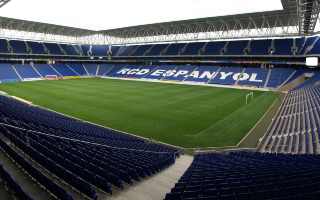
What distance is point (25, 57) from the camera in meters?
66.6

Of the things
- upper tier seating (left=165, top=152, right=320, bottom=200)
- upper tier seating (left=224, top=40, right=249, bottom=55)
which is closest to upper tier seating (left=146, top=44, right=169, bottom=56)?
upper tier seating (left=224, top=40, right=249, bottom=55)

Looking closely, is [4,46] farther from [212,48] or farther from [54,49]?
[212,48]

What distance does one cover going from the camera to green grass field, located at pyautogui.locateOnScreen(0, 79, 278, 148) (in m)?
20.3

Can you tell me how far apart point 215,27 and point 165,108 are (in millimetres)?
33912

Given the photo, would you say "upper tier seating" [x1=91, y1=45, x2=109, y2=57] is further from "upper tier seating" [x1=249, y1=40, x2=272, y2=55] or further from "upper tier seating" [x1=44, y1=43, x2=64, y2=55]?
"upper tier seating" [x1=249, y1=40, x2=272, y2=55]

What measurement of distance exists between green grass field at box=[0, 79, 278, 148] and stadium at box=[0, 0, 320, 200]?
0.16m

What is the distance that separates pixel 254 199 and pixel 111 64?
78.1 meters

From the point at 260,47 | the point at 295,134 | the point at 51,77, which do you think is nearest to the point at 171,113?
the point at 295,134

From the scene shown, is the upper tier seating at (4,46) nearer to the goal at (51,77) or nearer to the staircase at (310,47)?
the goal at (51,77)

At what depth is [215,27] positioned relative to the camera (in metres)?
56.9

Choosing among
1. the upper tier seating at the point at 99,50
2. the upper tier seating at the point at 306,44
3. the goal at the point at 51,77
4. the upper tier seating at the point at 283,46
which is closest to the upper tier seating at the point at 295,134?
the upper tier seating at the point at 306,44

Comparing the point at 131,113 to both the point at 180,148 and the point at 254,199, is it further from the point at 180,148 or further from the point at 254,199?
the point at 254,199

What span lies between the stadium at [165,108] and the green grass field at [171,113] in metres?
0.16

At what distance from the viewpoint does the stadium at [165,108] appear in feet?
23.4
